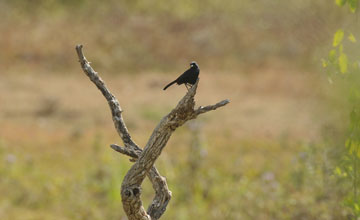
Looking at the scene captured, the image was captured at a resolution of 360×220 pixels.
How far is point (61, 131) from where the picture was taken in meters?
10.2

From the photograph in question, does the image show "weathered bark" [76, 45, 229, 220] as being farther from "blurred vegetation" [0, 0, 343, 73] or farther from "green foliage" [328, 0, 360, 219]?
"blurred vegetation" [0, 0, 343, 73]

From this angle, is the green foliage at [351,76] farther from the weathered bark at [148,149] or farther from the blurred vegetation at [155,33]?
the blurred vegetation at [155,33]

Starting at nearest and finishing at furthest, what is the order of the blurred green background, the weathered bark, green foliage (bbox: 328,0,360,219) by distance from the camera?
the weathered bark → green foliage (bbox: 328,0,360,219) → the blurred green background

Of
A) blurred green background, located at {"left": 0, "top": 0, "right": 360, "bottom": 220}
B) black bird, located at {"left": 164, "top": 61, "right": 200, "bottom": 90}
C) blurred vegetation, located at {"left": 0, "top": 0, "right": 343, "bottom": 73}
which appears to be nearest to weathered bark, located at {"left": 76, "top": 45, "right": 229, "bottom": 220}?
black bird, located at {"left": 164, "top": 61, "right": 200, "bottom": 90}

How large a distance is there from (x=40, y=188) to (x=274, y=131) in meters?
4.46

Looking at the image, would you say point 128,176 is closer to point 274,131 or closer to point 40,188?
point 40,188

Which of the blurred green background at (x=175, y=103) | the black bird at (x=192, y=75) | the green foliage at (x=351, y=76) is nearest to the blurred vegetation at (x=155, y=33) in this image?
the blurred green background at (x=175, y=103)

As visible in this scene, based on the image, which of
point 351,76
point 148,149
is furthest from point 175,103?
point 148,149

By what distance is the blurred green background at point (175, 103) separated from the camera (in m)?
6.77

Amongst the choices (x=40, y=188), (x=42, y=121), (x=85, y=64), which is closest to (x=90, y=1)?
(x=42, y=121)

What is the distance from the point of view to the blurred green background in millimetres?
6770

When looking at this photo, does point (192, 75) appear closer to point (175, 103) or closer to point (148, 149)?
point (148, 149)

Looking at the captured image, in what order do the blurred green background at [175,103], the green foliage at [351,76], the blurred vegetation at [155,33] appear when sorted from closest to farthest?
the green foliage at [351,76] → the blurred green background at [175,103] → the blurred vegetation at [155,33]

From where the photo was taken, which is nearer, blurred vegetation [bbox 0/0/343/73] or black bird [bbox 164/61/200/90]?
black bird [bbox 164/61/200/90]
